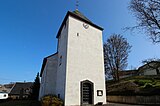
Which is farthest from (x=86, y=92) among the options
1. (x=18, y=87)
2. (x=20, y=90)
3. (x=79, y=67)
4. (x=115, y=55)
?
(x=18, y=87)

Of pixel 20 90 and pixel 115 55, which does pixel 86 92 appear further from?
pixel 20 90

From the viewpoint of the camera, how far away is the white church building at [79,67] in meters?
12.9

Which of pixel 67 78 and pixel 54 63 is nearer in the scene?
pixel 67 78

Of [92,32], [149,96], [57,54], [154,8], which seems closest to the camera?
[154,8]

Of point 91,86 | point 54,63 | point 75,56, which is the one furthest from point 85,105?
point 54,63

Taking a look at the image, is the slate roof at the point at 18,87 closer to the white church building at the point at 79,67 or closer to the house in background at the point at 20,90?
the house in background at the point at 20,90

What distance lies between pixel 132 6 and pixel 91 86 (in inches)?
341

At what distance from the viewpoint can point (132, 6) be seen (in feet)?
42.0

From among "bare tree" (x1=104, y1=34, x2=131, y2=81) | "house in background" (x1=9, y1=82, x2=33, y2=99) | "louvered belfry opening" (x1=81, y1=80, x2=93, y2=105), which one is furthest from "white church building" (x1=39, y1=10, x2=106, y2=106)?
"house in background" (x1=9, y1=82, x2=33, y2=99)

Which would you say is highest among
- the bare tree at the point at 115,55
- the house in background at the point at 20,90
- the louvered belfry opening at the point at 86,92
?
the bare tree at the point at 115,55

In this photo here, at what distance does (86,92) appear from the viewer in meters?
13.7

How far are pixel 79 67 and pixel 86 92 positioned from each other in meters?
2.58

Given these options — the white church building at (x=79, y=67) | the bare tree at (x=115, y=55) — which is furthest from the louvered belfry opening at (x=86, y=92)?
the bare tree at (x=115, y=55)

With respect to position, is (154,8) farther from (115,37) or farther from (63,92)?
(115,37)
